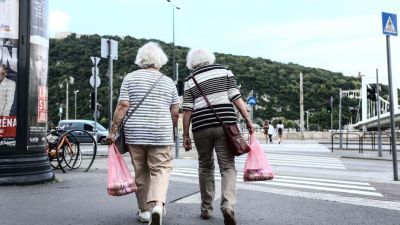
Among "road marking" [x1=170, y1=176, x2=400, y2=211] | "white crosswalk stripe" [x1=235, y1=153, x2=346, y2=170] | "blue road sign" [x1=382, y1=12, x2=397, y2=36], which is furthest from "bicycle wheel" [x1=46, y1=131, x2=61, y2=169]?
"blue road sign" [x1=382, y1=12, x2=397, y2=36]

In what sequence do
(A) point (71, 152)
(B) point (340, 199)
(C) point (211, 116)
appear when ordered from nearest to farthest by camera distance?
1. (C) point (211, 116)
2. (B) point (340, 199)
3. (A) point (71, 152)

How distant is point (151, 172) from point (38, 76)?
370 cm

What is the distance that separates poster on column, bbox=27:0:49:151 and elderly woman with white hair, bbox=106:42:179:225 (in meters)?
3.20

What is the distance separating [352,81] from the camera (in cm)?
12094

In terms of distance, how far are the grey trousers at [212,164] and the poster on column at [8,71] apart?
349 cm

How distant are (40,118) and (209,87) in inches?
148

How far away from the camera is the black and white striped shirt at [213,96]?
523 centimetres

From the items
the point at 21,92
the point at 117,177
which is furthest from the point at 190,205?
the point at 21,92

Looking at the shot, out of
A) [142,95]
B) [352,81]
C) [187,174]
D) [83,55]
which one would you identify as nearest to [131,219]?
[142,95]

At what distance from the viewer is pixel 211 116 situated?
5.22m

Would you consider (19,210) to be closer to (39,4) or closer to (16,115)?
(16,115)

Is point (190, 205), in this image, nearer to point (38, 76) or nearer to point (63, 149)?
point (38, 76)

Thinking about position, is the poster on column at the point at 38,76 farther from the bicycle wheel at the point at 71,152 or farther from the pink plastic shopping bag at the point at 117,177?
the pink plastic shopping bag at the point at 117,177

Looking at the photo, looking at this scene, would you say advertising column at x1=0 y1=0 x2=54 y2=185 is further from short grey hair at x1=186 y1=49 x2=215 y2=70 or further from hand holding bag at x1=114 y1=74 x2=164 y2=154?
short grey hair at x1=186 y1=49 x2=215 y2=70
